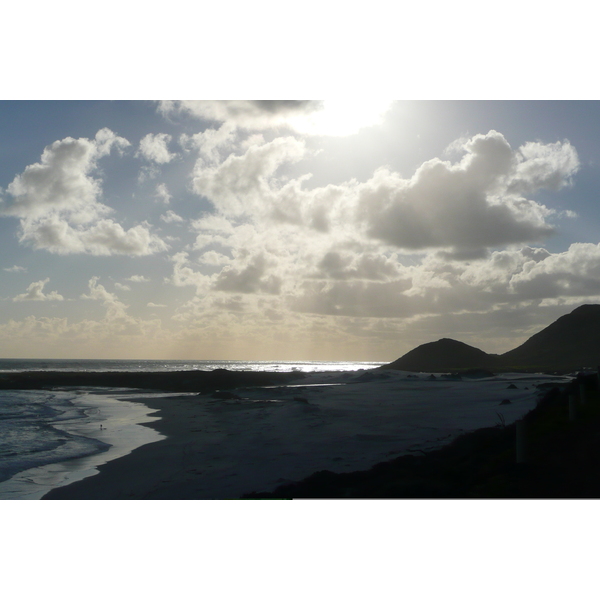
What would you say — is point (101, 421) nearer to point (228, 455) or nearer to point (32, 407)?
point (32, 407)

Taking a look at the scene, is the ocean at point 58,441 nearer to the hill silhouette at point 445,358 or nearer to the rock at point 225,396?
the rock at point 225,396

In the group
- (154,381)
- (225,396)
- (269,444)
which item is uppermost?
(269,444)

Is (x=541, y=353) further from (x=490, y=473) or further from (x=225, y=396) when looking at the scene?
(x=490, y=473)

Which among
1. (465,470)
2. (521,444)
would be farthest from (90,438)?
(521,444)

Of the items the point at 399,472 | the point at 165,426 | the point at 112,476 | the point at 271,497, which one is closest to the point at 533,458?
the point at 399,472

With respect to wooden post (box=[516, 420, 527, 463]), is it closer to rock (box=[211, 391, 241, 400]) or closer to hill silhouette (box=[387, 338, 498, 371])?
rock (box=[211, 391, 241, 400])

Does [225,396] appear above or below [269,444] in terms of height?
below

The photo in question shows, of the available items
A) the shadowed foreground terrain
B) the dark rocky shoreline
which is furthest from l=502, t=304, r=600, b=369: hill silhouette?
the shadowed foreground terrain
